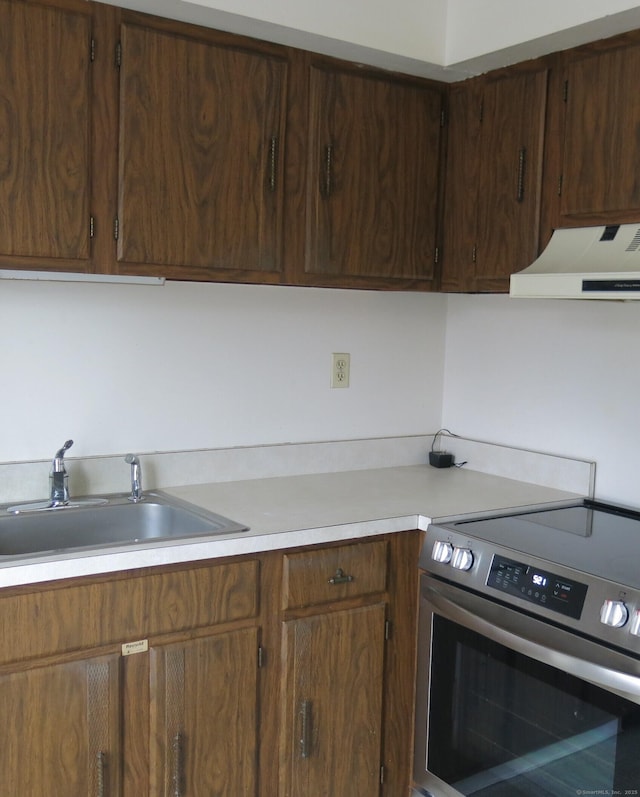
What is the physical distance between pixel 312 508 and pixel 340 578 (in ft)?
0.70

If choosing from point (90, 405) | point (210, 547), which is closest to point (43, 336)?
point (90, 405)

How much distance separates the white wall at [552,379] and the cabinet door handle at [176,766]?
138cm

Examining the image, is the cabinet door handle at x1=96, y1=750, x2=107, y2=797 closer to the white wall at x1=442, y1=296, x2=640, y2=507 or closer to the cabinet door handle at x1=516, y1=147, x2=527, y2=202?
the white wall at x1=442, y1=296, x2=640, y2=507

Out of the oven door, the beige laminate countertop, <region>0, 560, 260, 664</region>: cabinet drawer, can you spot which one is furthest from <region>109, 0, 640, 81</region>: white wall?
the oven door

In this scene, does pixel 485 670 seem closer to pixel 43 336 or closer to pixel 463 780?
pixel 463 780

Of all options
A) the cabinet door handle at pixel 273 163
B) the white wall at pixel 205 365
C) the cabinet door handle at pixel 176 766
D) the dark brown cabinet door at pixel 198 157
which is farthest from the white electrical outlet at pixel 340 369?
the cabinet door handle at pixel 176 766

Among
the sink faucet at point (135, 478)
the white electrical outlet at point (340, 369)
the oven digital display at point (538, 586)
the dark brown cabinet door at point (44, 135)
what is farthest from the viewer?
the white electrical outlet at point (340, 369)

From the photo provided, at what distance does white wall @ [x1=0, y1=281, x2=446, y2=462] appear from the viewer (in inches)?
88.3

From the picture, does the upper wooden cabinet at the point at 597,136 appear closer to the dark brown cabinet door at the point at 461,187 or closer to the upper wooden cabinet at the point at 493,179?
the upper wooden cabinet at the point at 493,179

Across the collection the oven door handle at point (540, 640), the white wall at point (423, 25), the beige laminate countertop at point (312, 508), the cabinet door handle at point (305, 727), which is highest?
the white wall at point (423, 25)

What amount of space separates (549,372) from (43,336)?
1495 millimetres

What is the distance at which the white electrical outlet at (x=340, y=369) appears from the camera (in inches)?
109

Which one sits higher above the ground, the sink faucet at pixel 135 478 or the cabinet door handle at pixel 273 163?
the cabinet door handle at pixel 273 163

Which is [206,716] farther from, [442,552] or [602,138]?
[602,138]
